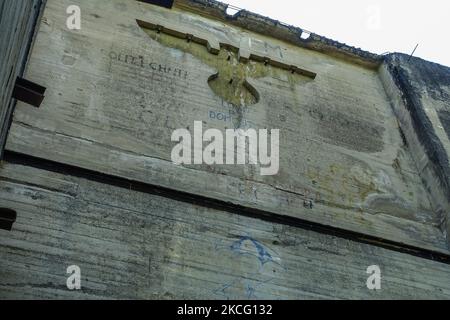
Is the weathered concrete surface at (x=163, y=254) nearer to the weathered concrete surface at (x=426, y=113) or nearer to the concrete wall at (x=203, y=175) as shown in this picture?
the concrete wall at (x=203, y=175)

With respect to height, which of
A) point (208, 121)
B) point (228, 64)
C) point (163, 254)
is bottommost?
point (163, 254)

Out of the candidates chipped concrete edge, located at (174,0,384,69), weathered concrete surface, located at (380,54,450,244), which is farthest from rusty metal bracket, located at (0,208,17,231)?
weathered concrete surface, located at (380,54,450,244)

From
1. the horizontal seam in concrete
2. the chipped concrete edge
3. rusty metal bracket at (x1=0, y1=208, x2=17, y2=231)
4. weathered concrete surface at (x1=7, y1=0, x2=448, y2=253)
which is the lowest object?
rusty metal bracket at (x1=0, y1=208, x2=17, y2=231)

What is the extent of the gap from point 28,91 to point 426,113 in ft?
19.1

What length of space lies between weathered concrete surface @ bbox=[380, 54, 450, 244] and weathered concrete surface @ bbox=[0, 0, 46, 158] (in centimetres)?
532

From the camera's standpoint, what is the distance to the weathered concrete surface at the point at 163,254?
499 cm

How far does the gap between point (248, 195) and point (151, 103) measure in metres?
1.68

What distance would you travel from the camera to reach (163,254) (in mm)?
5488

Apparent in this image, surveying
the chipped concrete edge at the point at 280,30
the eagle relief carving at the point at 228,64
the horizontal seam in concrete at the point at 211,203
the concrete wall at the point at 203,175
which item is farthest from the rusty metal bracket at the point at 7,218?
the chipped concrete edge at the point at 280,30

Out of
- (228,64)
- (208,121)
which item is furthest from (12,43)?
(228,64)

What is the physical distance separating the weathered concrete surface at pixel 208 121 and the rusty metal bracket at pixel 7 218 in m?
0.91

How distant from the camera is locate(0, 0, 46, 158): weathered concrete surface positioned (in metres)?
Answer: 4.29

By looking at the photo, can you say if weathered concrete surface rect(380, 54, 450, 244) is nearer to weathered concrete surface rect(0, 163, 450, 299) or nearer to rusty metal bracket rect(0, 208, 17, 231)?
weathered concrete surface rect(0, 163, 450, 299)

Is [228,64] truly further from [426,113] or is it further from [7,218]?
[7,218]
